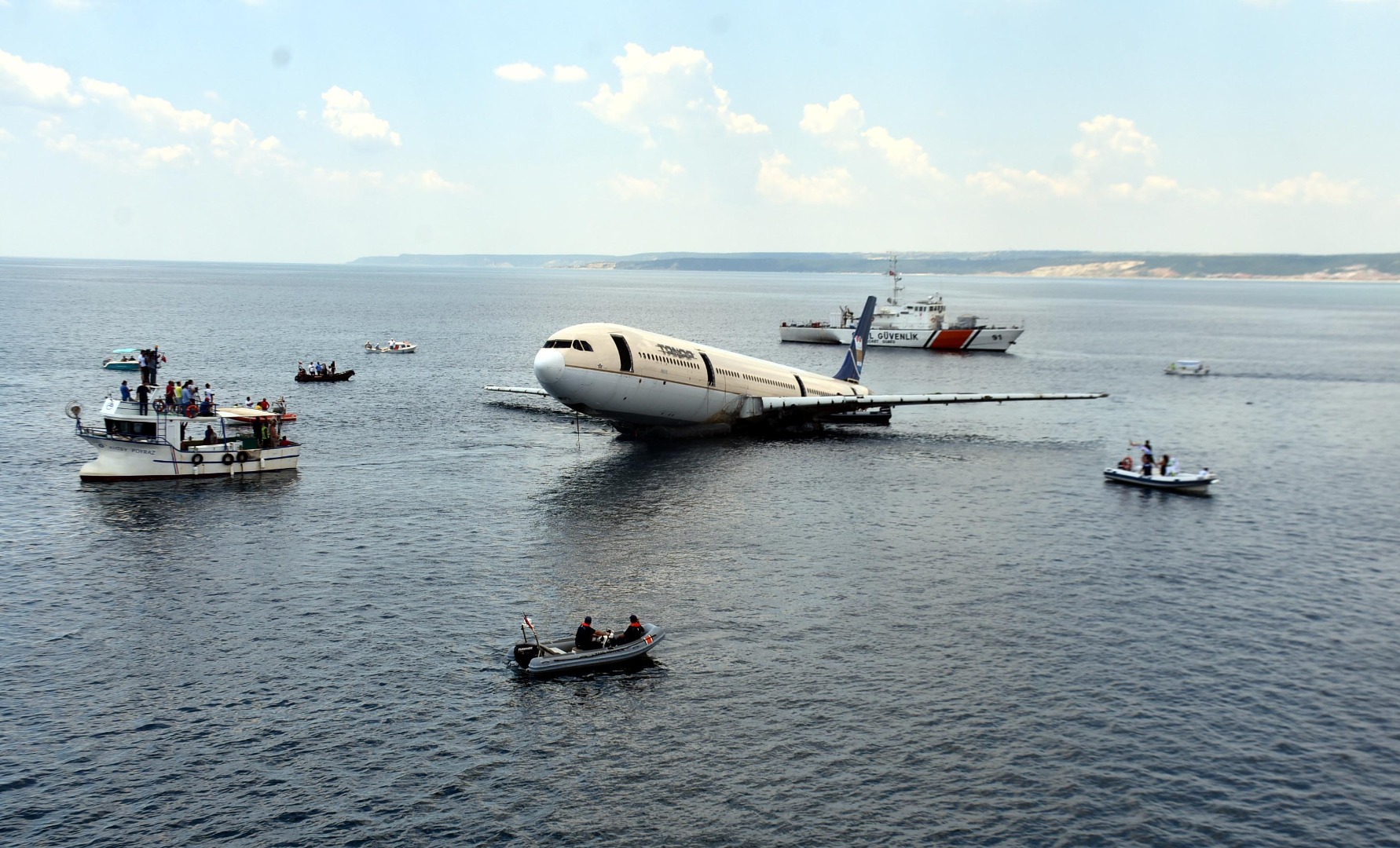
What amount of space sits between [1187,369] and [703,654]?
145 metres

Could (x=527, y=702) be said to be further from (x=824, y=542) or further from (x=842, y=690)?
(x=824, y=542)

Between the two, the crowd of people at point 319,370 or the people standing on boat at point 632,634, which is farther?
the crowd of people at point 319,370

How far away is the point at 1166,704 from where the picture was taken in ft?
141

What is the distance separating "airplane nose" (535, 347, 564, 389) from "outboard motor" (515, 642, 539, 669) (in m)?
39.5

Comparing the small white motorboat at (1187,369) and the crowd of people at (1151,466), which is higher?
the small white motorboat at (1187,369)

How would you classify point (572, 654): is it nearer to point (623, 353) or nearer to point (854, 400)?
point (623, 353)

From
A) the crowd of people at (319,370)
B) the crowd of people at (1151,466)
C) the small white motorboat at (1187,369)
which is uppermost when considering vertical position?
the small white motorboat at (1187,369)

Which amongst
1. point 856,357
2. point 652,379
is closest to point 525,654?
point 652,379

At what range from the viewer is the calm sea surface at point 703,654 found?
35062 mm

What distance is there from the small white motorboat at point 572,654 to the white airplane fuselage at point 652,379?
3804 centimetres

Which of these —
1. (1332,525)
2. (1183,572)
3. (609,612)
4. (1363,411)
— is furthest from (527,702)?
(1363,411)

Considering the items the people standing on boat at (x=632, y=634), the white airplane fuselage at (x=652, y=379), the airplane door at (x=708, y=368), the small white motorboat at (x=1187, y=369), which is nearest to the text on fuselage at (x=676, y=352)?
the white airplane fuselage at (x=652, y=379)

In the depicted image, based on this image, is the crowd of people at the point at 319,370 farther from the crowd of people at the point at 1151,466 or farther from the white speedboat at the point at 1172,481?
the white speedboat at the point at 1172,481

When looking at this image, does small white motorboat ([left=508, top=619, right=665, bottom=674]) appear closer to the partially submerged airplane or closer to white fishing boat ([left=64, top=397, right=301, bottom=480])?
the partially submerged airplane
